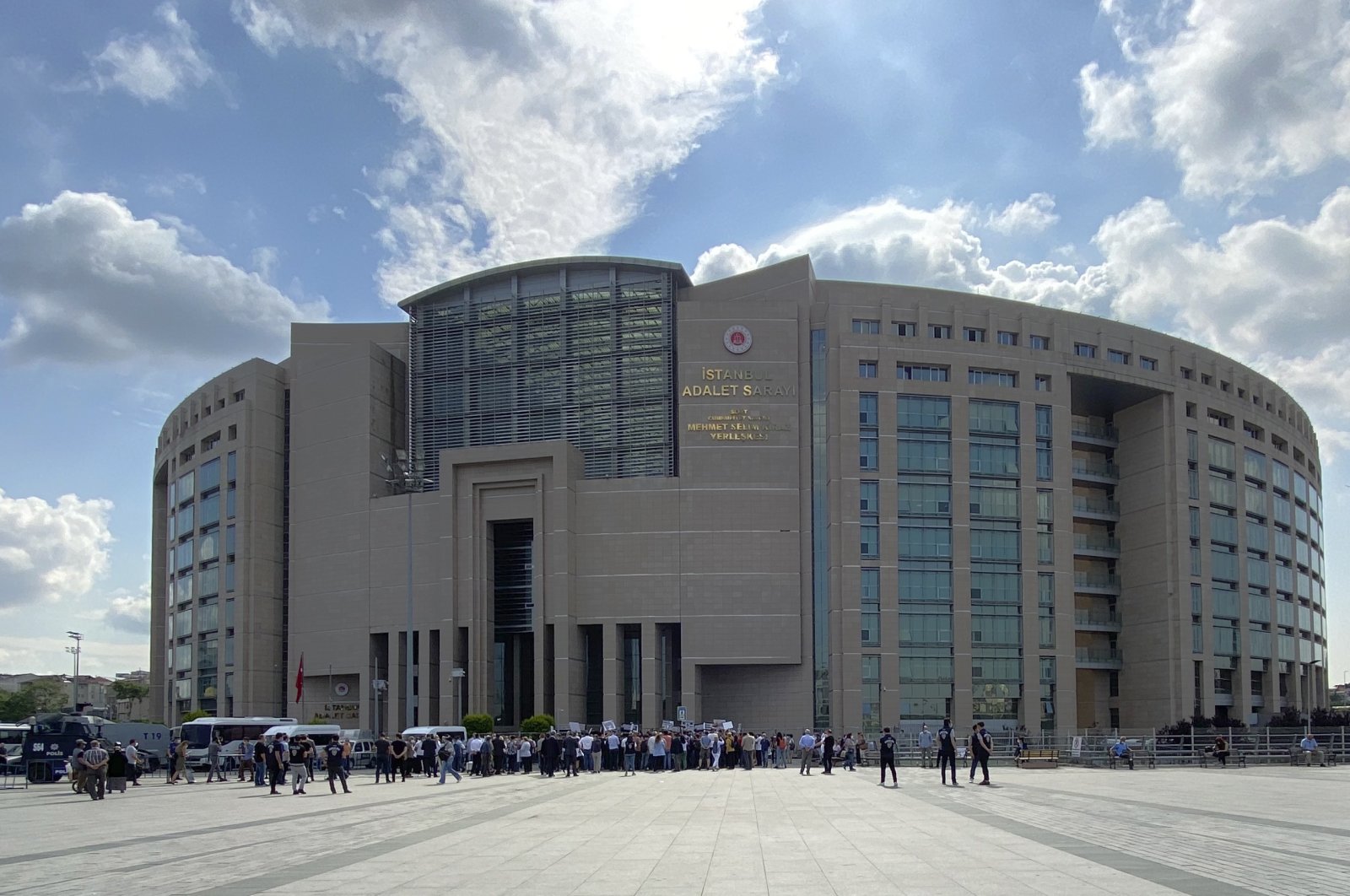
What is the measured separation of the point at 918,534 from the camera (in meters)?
79.5

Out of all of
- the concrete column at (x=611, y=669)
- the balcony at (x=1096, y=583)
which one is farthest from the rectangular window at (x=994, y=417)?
the concrete column at (x=611, y=669)

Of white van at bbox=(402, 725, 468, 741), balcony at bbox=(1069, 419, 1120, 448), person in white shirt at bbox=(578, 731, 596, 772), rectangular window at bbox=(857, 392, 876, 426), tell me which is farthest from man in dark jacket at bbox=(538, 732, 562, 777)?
balcony at bbox=(1069, 419, 1120, 448)

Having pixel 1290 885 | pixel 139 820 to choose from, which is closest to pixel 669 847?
pixel 1290 885

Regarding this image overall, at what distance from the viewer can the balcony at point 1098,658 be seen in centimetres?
8612

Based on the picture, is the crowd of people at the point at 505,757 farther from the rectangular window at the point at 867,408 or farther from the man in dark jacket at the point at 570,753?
the rectangular window at the point at 867,408

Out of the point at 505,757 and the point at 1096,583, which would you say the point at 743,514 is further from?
the point at 505,757

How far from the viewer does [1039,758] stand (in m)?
54.8

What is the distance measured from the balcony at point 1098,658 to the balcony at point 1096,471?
11.3 meters

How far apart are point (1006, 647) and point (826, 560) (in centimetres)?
1236

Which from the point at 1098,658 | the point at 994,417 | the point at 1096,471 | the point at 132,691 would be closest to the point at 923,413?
the point at 994,417

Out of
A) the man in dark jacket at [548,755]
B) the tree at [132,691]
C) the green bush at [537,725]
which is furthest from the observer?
the tree at [132,691]

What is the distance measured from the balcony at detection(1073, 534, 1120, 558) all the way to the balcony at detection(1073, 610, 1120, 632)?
382 cm

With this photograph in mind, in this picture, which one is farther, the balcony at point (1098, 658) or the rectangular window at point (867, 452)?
the balcony at point (1098, 658)

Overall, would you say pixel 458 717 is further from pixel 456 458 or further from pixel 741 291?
pixel 741 291
